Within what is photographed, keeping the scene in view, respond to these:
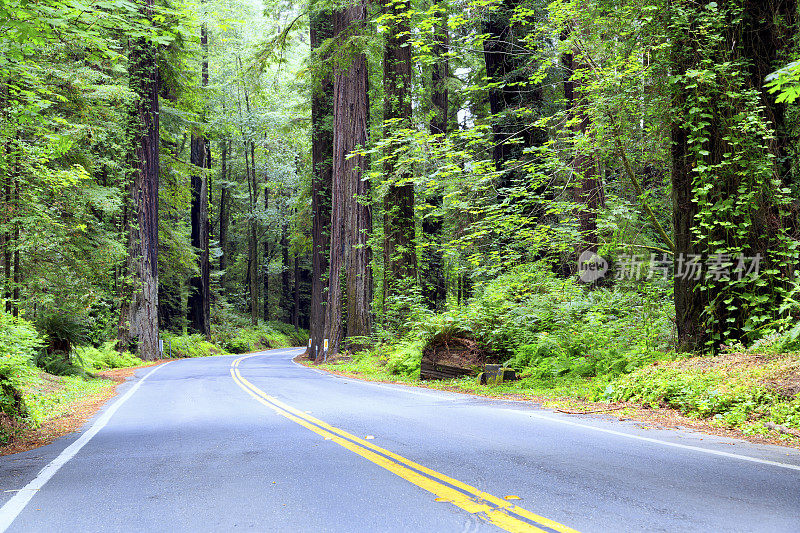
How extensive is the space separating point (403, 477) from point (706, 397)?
16.8 ft

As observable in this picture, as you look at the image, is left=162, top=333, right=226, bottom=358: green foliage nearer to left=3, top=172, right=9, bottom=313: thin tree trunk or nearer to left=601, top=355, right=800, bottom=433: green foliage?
left=3, top=172, right=9, bottom=313: thin tree trunk

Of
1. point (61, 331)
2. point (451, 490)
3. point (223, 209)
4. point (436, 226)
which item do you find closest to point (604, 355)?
point (451, 490)

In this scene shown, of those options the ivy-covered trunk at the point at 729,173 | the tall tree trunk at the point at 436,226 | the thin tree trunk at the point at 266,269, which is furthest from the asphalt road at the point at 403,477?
the thin tree trunk at the point at 266,269

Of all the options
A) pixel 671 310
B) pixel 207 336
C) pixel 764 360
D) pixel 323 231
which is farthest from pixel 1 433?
pixel 207 336

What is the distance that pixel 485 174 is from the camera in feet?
43.7

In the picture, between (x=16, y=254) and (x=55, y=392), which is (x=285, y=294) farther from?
(x=55, y=392)

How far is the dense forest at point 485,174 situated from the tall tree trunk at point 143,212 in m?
0.11

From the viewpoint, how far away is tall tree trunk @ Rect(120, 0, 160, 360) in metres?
25.8

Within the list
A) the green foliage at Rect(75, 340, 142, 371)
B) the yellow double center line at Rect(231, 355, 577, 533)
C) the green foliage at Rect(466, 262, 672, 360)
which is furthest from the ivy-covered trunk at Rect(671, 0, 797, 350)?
the green foliage at Rect(75, 340, 142, 371)

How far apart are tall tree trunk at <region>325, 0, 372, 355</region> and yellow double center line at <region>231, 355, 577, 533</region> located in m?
14.9

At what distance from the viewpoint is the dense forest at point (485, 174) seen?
374 inches

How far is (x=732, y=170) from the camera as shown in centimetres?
961

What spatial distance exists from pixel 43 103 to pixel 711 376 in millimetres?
9866

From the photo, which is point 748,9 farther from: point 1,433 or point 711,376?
point 1,433
